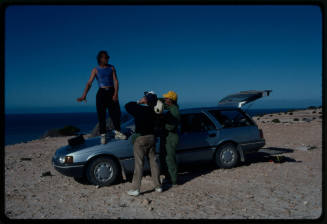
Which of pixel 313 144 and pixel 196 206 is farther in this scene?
pixel 313 144

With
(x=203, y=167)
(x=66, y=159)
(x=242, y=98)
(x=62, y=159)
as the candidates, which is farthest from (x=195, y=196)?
(x=242, y=98)

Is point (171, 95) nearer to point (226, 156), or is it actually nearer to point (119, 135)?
point (119, 135)

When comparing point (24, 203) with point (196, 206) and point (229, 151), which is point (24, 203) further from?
point (229, 151)

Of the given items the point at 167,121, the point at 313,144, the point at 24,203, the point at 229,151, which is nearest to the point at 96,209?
the point at 24,203

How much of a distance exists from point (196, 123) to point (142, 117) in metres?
2.16

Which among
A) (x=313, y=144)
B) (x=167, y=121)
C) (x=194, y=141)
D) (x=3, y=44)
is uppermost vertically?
(x=3, y=44)

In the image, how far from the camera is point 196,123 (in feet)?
23.3

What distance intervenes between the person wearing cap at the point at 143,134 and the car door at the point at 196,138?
1239 mm

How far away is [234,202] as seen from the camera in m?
4.75

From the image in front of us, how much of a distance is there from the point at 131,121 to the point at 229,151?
8.58 feet

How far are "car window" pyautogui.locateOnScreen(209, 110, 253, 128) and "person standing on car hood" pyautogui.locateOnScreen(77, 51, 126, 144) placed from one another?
104 inches

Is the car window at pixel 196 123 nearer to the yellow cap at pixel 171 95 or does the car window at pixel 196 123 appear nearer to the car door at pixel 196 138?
the car door at pixel 196 138

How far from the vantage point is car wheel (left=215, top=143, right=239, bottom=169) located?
278 inches
